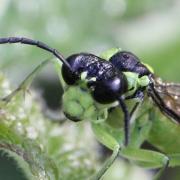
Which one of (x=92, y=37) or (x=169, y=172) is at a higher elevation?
(x=92, y=37)

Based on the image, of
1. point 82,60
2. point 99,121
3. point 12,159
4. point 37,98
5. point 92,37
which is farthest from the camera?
point 92,37

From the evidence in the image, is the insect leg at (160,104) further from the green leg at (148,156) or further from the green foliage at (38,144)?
the green foliage at (38,144)

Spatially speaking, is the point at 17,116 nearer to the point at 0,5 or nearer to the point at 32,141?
the point at 32,141

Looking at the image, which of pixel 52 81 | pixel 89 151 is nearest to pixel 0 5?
pixel 52 81

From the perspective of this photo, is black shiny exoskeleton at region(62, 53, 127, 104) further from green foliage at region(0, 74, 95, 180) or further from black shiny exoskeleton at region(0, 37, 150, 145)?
green foliage at region(0, 74, 95, 180)

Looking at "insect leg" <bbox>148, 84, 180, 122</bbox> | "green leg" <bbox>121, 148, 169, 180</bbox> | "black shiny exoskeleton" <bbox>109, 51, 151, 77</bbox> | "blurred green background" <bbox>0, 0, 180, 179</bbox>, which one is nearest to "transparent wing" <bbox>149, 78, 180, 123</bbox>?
"insect leg" <bbox>148, 84, 180, 122</bbox>

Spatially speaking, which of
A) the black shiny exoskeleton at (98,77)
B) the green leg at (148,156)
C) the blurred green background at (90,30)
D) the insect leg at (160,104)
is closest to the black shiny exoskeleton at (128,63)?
the insect leg at (160,104)
